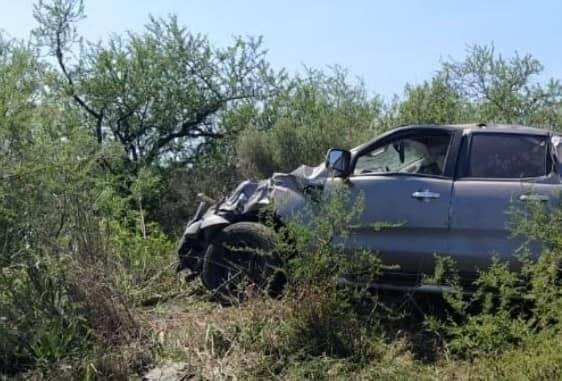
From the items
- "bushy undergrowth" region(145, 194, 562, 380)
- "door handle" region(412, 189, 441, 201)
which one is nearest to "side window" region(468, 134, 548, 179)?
"door handle" region(412, 189, 441, 201)

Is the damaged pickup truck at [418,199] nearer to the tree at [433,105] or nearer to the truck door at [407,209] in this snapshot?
the truck door at [407,209]

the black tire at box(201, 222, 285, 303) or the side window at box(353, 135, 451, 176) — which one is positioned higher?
the side window at box(353, 135, 451, 176)

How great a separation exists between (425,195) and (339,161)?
2.97ft

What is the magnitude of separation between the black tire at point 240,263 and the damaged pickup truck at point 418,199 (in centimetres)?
1

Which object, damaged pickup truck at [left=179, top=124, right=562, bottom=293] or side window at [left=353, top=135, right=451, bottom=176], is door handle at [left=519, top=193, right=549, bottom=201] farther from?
side window at [left=353, top=135, right=451, bottom=176]

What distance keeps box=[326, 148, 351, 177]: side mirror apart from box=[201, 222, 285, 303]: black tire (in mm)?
876

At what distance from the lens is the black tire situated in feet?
23.3

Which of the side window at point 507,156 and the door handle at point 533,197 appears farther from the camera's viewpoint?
the side window at point 507,156

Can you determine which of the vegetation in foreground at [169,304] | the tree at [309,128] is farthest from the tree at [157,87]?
the vegetation in foreground at [169,304]

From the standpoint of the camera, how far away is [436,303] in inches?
281

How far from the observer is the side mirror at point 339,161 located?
729 cm

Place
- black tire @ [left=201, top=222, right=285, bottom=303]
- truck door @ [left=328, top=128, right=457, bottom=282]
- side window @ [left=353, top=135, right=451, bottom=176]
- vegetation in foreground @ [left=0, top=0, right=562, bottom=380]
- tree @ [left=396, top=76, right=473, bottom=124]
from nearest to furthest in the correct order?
vegetation in foreground @ [left=0, top=0, right=562, bottom=380] → truck door @ [left=328, top=128, right=457, bottom=282] → black tire @ [left=201, top=222, right=285, bottom=303] → side window @ [left=353, top=135, right=451, bottom=176] → tree @ [left=396, top=76, right=473, bottom=124]

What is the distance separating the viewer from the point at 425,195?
22.7 ft

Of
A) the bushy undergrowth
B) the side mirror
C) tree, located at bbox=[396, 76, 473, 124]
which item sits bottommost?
the bushy undergrowth
